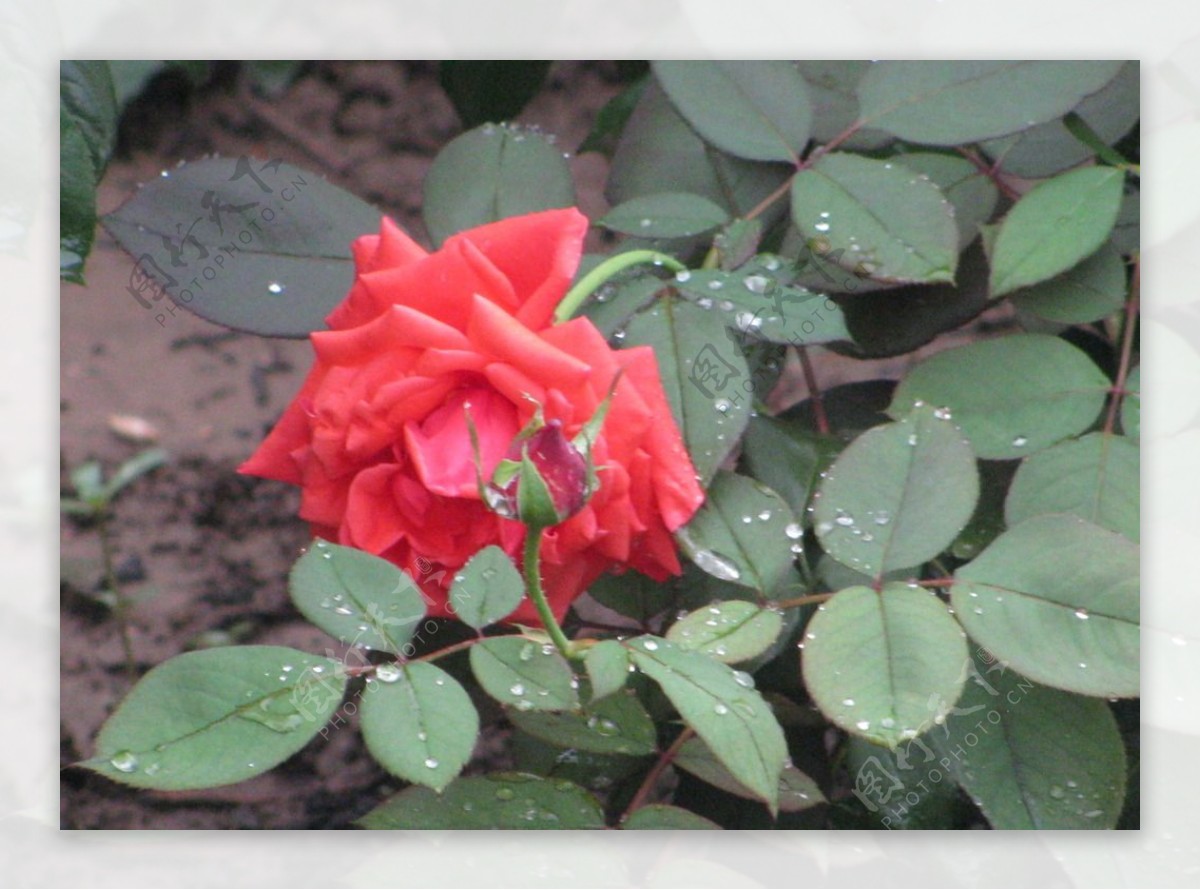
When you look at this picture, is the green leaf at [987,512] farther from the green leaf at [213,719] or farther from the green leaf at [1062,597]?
the green leaf at [213,719]

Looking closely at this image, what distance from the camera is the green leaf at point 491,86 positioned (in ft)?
2.46

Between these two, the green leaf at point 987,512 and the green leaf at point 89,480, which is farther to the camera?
the green leaf at point 89,480

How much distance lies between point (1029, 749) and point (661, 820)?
183mm

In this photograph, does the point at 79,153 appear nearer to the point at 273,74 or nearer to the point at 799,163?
the point at 273,74

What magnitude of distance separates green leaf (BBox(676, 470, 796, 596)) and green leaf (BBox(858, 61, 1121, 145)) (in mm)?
219

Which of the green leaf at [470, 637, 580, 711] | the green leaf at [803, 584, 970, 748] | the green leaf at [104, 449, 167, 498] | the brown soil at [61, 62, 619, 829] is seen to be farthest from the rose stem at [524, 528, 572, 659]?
the green leaf at [104, 449, 167, 498]

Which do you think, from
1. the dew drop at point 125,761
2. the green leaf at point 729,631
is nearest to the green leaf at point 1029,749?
the green leaf at point 729,631

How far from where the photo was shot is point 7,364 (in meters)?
0.69

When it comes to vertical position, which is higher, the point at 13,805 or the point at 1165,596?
the point at 1165,596

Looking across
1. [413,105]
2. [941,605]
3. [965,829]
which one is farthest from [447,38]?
[965,829]

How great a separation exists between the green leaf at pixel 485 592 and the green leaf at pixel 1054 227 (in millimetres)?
306

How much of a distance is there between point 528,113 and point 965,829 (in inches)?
19.8

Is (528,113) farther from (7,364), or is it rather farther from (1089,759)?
(1089,759)

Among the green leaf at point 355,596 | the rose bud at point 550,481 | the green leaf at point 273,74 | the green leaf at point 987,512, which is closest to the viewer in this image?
the rose bud at point 550,481
